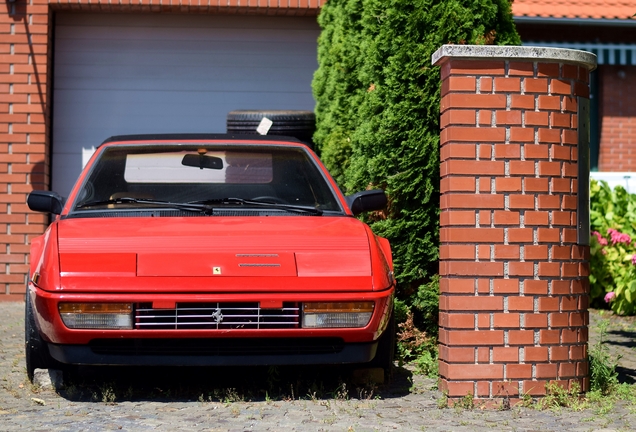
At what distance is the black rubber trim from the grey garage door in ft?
20.9

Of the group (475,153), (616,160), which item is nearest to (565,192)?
(475,153)

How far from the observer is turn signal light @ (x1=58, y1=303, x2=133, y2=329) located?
5.03 meters

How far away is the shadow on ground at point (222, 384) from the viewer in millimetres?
5430

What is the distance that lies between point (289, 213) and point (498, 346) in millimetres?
1499

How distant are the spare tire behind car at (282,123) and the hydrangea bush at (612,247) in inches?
115

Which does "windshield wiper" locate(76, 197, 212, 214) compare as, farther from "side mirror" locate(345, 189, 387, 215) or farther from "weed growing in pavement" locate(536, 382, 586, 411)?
"weed growing in pavement" locate(536, 382, 586, 411)

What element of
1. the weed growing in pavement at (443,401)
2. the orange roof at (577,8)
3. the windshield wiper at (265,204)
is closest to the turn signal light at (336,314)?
the weed growing in pavement at (443,401)

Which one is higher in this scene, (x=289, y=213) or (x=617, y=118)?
(x=617, y=118)

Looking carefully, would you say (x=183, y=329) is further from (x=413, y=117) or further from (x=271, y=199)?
(x=413, y=117)

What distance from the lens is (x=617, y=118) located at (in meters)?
13.8

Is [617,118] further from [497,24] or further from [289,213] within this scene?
[289,213]

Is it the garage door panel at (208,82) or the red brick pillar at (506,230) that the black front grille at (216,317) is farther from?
the garage door panel at (208,82)

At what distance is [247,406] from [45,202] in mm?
1962

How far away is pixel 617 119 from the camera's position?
13.8 m
